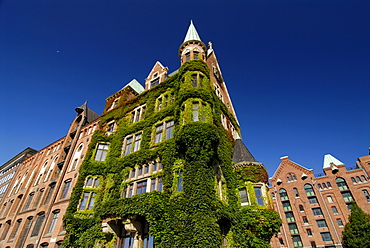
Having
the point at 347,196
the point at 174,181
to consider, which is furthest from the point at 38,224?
→ the point at 347,196

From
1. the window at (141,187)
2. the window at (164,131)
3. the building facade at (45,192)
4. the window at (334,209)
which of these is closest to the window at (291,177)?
the window at (334,209)

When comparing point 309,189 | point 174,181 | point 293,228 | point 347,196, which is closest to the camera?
point 174,181

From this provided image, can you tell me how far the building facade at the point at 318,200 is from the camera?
154 feet

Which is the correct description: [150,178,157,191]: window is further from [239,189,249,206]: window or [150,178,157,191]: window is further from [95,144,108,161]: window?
[95,144,108,161]: window

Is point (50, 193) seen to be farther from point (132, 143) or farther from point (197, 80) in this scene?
point (197, 80)

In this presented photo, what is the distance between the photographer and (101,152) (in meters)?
28.4

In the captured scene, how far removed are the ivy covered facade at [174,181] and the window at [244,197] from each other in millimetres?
97

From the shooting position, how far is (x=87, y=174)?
25.9m

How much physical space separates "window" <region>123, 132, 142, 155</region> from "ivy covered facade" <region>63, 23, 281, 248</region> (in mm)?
148

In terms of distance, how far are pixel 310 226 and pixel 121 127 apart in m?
48.6

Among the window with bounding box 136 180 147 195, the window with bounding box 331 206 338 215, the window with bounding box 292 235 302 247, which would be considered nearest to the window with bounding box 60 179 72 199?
the window with bounding box 136 180 147 195

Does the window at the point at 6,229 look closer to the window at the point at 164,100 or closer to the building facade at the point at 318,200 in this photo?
the window at the point at 164,100

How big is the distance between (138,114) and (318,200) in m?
49.0

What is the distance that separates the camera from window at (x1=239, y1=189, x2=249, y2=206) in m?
20.1
